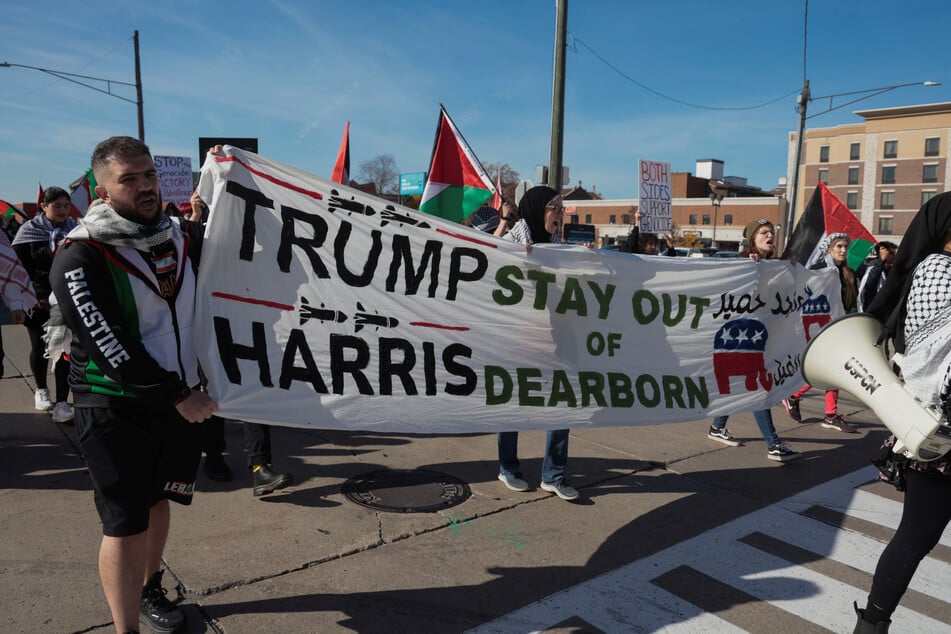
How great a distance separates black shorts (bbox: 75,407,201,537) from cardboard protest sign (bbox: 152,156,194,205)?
942 centimetres

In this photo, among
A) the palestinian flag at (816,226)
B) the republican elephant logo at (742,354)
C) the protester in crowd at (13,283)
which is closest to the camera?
the republican elephant logo at (742,354)

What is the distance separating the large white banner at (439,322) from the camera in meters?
3.13

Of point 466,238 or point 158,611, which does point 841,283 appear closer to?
point 466,238

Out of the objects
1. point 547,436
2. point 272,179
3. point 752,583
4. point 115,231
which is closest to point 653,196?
point 547,436

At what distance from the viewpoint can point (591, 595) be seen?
329cm

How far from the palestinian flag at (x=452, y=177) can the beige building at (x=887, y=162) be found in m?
67.6

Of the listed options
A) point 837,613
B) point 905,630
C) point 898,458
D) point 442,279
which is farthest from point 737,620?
point 442,279

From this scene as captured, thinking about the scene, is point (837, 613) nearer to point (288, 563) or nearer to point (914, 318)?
point (914, 318)

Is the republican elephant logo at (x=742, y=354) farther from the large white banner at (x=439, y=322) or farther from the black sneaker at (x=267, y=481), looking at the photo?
the black sneaker at (x=267, y=481)

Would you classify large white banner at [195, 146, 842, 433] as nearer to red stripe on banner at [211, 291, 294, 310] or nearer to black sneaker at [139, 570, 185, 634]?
red stripe on banner at [211, 291, 294, 310]

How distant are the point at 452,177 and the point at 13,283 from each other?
4178mm

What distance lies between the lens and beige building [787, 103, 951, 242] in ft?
222

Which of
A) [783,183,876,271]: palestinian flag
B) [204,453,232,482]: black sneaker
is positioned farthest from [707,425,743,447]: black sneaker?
[204,453,232,482]: black sneaker

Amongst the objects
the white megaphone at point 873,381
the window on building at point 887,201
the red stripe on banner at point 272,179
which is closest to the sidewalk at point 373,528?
the white megaphone at point 873,381
